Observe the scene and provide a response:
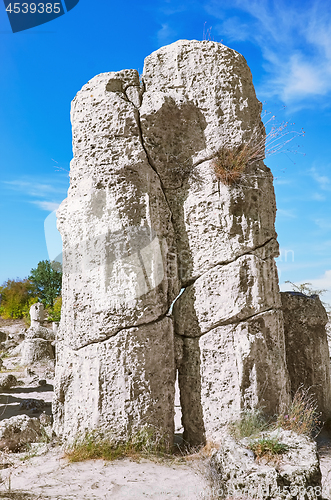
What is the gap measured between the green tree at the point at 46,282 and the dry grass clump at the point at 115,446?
3040cm

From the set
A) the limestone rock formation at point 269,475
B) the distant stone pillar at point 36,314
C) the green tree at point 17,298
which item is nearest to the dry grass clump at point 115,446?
the limestone rock formation at point 269,475

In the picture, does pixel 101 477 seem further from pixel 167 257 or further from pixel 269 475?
pixel 167 257

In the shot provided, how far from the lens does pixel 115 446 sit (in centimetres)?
503

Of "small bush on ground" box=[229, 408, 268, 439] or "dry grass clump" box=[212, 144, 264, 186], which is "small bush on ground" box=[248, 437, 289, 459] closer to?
"small bush on ground" box=[229, 408, 268, 439]

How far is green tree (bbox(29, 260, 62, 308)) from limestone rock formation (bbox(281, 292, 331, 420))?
97.6 ft

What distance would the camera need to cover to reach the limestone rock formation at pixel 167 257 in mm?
5324

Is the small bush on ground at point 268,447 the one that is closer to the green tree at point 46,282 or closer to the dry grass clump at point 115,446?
the dry grass clump at point 115,446

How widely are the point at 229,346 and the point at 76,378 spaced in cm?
191

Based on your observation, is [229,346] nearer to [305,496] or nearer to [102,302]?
[102,302]

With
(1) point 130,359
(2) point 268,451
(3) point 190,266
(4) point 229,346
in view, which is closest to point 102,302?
(1) point 130,359

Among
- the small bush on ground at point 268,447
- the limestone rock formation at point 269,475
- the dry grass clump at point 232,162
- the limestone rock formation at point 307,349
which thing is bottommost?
the limestone rock formation at point 269,475

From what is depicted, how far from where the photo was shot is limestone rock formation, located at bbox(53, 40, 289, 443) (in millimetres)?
5324

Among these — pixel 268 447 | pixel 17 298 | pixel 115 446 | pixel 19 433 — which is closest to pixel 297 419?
pixel 268 447

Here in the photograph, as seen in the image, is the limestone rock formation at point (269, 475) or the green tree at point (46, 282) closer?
the limestone rock formation at point (269, 475)
